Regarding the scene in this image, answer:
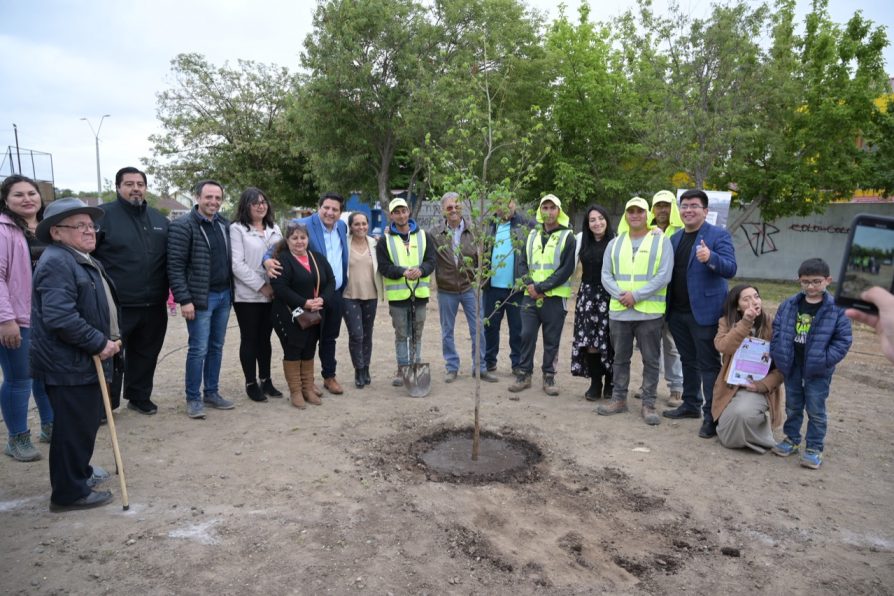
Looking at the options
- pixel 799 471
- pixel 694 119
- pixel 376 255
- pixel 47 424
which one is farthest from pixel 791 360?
Answer: pixel 694 119

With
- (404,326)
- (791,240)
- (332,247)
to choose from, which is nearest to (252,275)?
(332,247)

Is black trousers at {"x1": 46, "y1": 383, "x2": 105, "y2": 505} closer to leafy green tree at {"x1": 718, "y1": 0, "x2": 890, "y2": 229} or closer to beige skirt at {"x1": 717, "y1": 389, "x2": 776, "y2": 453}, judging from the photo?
beige skirt at {"x1": 717, "y1": 389, "x2": 776, "y2": 453}

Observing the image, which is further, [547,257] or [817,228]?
[817,228]

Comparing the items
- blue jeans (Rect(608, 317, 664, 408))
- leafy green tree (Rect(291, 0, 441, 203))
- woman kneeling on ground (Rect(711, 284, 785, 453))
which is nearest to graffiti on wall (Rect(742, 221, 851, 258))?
leafy green tree (Rect(291, 0, 441, 203))

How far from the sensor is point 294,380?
6.04 meters

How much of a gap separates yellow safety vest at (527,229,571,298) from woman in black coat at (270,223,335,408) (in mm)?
2222

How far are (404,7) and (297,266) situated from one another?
12057 millimetres

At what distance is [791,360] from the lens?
471 cm

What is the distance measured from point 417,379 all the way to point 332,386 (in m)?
0.96

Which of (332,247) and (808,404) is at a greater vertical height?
(332,247)

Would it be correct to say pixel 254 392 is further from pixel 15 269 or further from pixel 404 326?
pixel 15 269

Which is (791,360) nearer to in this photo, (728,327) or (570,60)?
(728,327)

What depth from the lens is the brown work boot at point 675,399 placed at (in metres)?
6.21

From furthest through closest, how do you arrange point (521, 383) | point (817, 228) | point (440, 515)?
1. point (817, 228)
2. point (521, 383)
3. point (440, 515)
